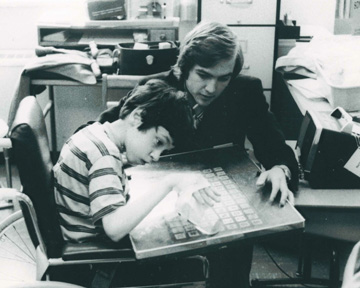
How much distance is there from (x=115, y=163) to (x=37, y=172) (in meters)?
0.19

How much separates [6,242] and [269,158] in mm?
1479

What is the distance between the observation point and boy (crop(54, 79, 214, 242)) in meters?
1.26

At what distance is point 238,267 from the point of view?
1826 mm

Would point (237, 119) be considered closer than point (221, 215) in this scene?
No

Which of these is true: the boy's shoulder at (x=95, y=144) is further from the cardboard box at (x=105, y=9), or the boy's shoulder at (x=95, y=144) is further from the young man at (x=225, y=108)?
the cardboard box at (x=105, y=9)

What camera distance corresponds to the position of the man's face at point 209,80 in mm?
1727

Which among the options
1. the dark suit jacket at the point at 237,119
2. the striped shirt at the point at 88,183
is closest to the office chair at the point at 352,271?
the striped shirt at the point at 88,183

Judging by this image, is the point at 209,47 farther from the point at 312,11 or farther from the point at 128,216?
the point at 312,11

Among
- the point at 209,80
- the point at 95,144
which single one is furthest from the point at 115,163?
the point at 209,80

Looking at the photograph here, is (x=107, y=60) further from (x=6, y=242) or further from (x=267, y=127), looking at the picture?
(x=267, y=127)

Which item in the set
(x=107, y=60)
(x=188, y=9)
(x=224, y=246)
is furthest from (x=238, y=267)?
(x=188, y=9)

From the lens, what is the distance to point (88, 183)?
4.40 ft

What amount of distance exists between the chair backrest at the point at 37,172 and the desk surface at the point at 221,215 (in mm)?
228

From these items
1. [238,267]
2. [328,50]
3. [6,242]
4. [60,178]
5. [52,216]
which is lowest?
[6,242]
